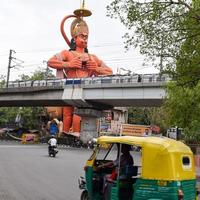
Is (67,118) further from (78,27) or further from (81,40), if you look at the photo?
(78,27)

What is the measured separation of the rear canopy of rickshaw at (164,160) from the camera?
837cm

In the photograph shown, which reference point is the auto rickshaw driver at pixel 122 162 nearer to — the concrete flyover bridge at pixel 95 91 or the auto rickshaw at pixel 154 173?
the auto rickshaw at pixel 154 173

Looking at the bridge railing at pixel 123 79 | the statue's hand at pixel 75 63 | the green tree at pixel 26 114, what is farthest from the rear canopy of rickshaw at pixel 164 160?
the green tree at pixel 26 114

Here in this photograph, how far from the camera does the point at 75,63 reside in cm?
6391

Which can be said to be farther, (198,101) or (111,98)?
(111,98)

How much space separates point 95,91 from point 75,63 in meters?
13.4

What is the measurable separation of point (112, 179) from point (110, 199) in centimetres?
39

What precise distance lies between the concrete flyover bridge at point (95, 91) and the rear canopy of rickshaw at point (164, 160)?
1296 inches

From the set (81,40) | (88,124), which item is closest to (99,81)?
(88,124)

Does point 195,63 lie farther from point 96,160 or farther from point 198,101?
point 96,160

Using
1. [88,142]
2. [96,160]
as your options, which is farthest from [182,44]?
[88,142]

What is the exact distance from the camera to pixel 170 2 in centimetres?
1238

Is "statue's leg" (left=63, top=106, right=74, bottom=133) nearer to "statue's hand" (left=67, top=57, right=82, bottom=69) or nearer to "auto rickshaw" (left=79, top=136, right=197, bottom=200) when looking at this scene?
"statue's hand" (left=67, top=57, right=82, bottom=69)

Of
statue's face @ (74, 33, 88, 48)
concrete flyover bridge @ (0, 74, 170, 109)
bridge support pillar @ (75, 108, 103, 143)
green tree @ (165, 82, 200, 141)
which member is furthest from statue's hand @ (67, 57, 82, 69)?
green tree @ (165, 82, 200, 141)
